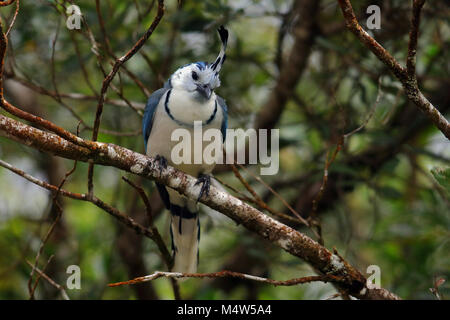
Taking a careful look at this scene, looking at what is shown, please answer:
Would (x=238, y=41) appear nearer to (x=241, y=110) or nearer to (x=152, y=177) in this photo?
(x=241, y=110)

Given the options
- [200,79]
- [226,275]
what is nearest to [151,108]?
[200,79]

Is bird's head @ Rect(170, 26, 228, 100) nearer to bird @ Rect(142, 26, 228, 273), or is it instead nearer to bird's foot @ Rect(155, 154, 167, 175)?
bird @ Rect(142, 26, 228, 273)

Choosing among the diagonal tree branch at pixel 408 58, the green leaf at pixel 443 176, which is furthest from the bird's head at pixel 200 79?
the green leaf at pixel 443 176

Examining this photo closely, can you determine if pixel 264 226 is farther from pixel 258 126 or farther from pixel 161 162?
pixel 258 126

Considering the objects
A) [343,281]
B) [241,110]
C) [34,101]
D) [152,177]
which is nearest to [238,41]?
[241,110]

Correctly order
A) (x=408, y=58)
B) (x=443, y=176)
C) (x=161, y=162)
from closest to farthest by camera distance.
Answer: (x=408, y=58) < (x=443, y=176) < (x=161, y=162)

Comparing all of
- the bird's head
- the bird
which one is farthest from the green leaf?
the bird's head

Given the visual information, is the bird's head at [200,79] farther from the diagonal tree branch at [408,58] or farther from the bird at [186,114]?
the diagonal tree branch at [408,58]

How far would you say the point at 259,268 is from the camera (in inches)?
164

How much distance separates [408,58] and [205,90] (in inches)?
41.4

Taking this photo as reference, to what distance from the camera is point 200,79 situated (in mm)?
2727

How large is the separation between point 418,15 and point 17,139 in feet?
4.78

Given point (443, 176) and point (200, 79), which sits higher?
point (200, 79)

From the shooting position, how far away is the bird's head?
2.68 metres
